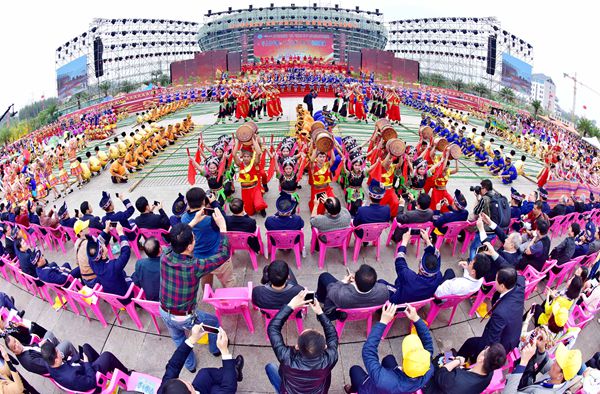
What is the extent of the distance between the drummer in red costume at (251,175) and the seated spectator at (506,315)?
4294 mm

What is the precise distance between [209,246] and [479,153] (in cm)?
989

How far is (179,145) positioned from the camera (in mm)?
13320

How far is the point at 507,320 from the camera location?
114 inches

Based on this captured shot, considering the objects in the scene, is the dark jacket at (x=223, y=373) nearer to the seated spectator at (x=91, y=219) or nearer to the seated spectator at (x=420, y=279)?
the seated spectator at (x=420, y=279)

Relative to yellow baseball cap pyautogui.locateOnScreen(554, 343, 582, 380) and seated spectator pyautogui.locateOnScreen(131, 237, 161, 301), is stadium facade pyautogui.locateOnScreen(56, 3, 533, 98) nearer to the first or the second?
seated spectator pyautogui.locateOnScreen(131, 237, 161, 301)

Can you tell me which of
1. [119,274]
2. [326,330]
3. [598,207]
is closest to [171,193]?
[119,274]

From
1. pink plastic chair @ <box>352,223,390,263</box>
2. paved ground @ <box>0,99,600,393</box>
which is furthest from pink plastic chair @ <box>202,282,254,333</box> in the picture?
pink plastic chair @ <box>352,223,390,263</box>

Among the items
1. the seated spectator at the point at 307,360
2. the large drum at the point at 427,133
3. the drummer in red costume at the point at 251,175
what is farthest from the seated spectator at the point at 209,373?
the large drum at the point at 427,133

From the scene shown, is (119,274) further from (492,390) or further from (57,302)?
(492,390)

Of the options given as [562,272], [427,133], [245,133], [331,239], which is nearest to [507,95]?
[427,133]

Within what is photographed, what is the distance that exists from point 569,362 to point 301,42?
49.0 m

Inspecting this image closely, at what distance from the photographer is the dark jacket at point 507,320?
2.90m

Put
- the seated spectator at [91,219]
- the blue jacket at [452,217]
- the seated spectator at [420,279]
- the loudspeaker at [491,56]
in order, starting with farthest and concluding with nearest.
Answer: the loudspeaker at [491,56] → the seated spectator at [91,219] → the blue jacket at [452,217] → the seated spectator at [420,279]

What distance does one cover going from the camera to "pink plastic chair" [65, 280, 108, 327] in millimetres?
3760
